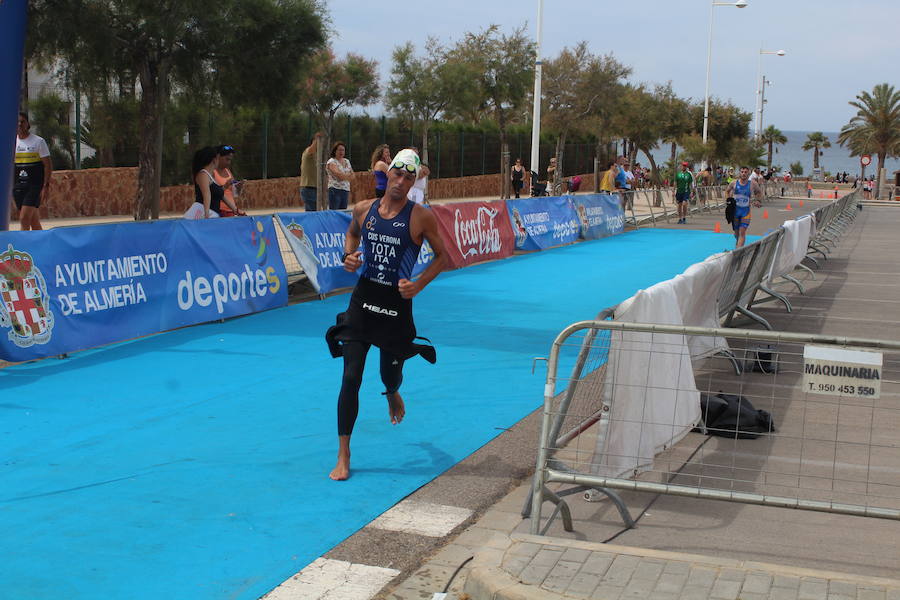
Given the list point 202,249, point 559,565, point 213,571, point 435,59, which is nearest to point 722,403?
point 559,565

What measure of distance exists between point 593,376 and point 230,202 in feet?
29.5

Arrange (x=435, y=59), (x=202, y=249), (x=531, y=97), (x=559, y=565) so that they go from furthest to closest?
(x=531, y=97) → (x=435, y=59) → (x=202, y=249) → (x=559, y=565)

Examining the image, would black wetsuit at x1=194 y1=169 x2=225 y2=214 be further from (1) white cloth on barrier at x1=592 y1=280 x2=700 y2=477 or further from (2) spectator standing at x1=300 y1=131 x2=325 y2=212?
(1) white cloth on barrier at x1=592 y1=280 x2=700 y2=477

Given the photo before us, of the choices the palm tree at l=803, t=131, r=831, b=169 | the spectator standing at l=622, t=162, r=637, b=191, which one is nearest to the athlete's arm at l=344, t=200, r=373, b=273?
the spectator standing at l=622, t=162, r=637, b=191

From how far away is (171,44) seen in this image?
1766 cm

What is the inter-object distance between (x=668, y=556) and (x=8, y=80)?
9.35 m

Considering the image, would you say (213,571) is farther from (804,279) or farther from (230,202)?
(804,279)

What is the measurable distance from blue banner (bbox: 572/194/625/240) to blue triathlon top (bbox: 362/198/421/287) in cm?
1903

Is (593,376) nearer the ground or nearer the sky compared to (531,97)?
nearer the ground

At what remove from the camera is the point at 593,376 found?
5723 mm

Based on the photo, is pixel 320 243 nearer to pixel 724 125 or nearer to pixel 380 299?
pixel 380 299

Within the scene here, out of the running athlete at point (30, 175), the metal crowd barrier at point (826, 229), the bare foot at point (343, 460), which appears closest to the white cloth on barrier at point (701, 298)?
the bare foot at point (343, 460)

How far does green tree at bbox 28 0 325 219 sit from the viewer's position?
55.6 feet

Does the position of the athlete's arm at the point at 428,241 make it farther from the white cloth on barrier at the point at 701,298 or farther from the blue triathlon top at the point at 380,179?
the blue triathlon top at the point at 380,179
